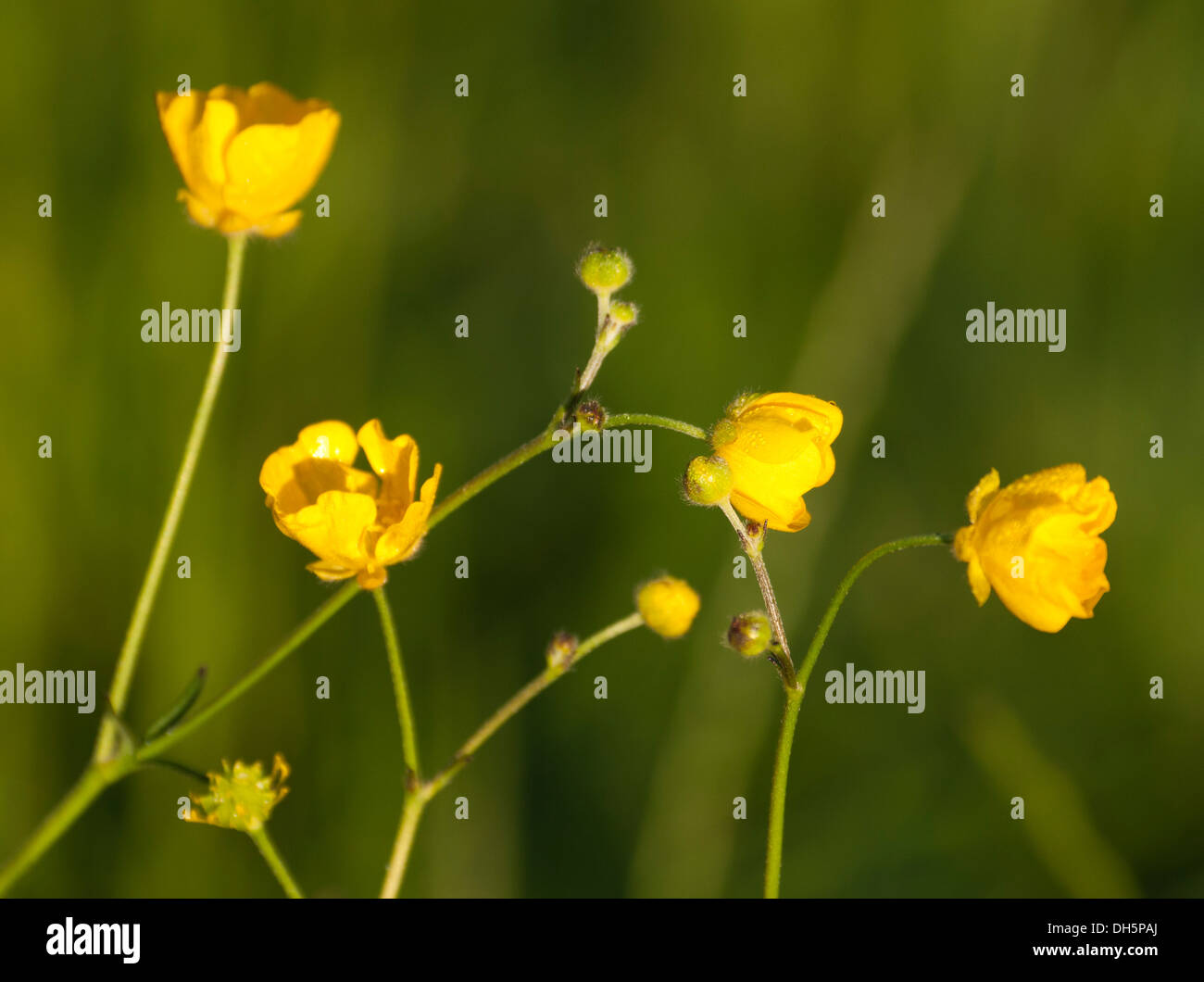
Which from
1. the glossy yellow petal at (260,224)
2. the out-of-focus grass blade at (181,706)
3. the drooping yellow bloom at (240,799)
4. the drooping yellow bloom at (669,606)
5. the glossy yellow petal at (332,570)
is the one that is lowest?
the drooping yellow bloom at (240,799)

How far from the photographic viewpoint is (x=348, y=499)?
88.9 inches

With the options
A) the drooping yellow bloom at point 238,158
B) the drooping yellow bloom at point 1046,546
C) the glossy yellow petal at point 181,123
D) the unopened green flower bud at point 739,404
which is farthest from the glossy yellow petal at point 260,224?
the drooping yellow bloom at point 1046,546

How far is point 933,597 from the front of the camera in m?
4.53

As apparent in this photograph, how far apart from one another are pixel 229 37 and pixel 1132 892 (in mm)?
4308

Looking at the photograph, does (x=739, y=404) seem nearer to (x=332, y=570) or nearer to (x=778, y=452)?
(x=778, y=452)

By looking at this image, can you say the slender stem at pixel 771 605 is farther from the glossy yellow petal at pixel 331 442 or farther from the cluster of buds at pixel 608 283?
the glossy yellow petal at pixel 331 442

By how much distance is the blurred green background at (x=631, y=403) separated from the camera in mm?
3873

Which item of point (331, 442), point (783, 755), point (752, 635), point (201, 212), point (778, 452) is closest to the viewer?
point (783, 755)

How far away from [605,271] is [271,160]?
34.4 inches

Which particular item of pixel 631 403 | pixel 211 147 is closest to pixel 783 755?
pixel 211 147

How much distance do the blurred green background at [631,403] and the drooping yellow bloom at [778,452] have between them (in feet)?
6.41

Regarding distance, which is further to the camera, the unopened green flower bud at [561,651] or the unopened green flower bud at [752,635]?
the unopened green flower bud at [561,651]

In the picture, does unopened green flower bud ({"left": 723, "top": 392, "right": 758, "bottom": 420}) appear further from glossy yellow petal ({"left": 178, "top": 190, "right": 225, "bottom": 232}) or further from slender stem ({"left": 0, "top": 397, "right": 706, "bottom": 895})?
glossy yellow petal ({"left": 178, "top": 190, "right": 225, "bottom": 232})
